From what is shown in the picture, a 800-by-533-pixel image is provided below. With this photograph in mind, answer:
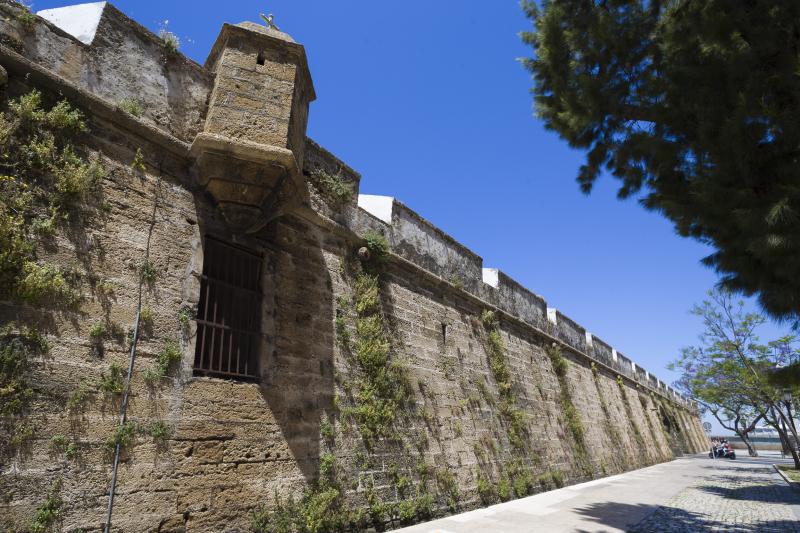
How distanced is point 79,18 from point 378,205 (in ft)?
16.0

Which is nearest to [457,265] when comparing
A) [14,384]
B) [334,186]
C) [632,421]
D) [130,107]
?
[334,186]

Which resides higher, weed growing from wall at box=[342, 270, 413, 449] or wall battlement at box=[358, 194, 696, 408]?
wall battlement at box=[358, 194, 696, 408]

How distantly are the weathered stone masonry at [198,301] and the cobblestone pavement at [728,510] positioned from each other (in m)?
2.83

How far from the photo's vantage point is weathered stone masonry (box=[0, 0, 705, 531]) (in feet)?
12.2

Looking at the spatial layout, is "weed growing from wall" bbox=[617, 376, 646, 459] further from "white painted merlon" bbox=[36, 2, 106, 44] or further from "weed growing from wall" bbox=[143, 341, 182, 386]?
"white painted merlon" bbox=[36, 2, 106, 44]

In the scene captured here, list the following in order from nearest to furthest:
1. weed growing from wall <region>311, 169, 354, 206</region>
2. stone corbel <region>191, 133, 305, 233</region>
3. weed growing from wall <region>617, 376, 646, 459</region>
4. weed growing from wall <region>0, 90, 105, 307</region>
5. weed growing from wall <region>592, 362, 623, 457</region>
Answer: weed growing from wall <region>0, 90, 105, 307</region> < stone corbel <region>191, 133, 305, 233</region> < weed growing from wall <region>311, 169, 354, 206</region> < weed growing from wall <region>592, 362, 623, 457</region> < weed growing from wall <region>617, 376, 646, 459</region>

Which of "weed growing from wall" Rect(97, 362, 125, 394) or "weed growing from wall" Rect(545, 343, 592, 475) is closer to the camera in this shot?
"weed growing from wall" Rect(97, 362, 125, 394)

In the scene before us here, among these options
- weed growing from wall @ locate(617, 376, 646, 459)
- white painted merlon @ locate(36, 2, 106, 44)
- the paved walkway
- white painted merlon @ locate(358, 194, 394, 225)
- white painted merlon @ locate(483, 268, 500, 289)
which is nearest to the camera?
white painted merlon @ locate(36, 2, 106, 44)

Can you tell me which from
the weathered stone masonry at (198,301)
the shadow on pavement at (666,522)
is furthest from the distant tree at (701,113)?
the shadow on pavement at (666,522)

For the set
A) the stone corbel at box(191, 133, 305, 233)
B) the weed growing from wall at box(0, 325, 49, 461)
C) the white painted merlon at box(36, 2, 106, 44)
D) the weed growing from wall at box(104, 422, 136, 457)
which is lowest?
the weed growing from wall at box(104, 422, 136, 457)

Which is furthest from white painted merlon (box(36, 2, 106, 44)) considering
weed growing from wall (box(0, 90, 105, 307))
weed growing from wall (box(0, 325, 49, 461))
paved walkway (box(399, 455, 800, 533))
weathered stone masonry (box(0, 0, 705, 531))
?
paved walkway (box(399, 455, 800, 533))

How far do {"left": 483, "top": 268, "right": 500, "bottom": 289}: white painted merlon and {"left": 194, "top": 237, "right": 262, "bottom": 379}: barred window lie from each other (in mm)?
7014

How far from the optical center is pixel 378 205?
27.5 feet

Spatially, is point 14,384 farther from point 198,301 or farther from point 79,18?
point 79,18
